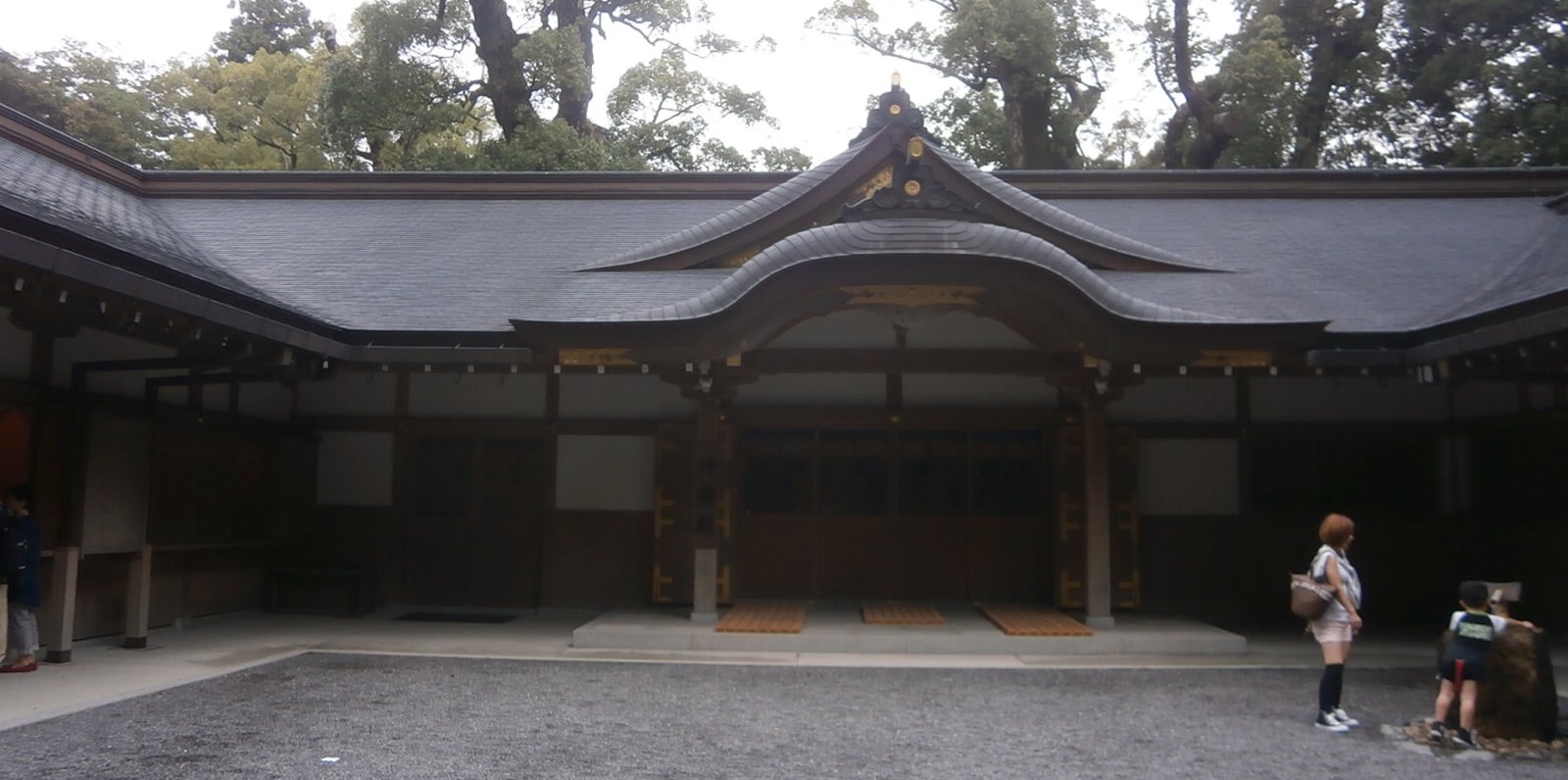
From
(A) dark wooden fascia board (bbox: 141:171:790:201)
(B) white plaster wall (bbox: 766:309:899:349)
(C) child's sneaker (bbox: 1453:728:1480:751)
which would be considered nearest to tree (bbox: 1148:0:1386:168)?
(A) dark wooden fascia board (bbox: 141:171:790:201)

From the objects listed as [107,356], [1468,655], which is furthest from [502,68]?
[1468,655]

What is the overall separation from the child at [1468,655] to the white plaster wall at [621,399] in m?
6.92

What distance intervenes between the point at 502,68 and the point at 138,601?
1952 cm

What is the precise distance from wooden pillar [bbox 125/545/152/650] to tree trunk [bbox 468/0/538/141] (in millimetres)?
17636

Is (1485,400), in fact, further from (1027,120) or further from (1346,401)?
(1027,120)

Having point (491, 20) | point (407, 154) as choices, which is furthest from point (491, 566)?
point (491, 20)

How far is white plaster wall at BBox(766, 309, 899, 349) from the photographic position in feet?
34.1

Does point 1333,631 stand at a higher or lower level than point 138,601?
higher

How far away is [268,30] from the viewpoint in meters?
36.0

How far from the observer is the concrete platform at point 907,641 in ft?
30.0

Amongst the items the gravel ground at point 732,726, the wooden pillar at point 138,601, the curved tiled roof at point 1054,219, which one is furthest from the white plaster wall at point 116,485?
the curved tiled roof at point 1054,219

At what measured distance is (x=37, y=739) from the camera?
5879 mm

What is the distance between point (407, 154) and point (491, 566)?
15.7 m

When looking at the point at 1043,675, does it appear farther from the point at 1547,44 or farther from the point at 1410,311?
the point at 1547,44
